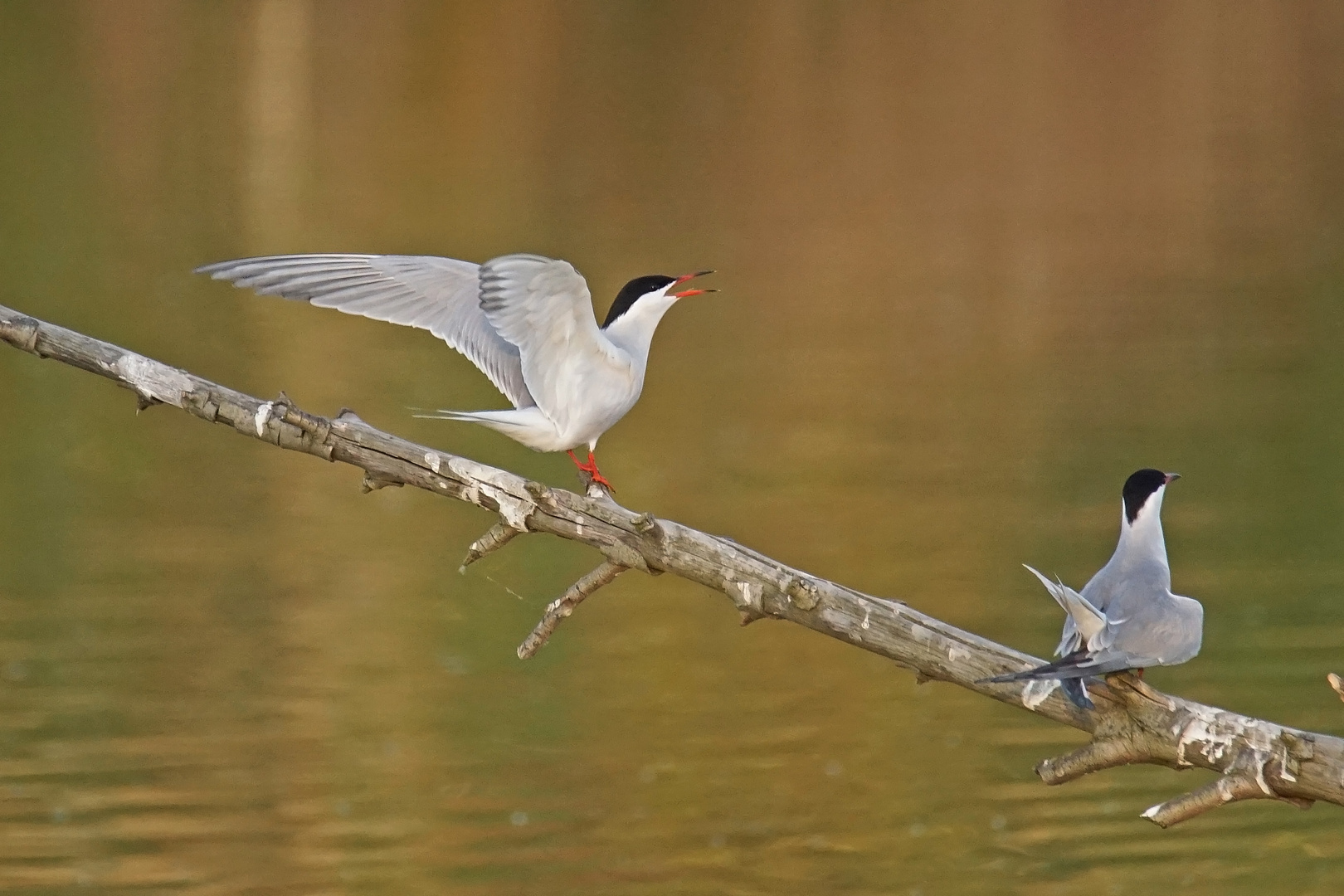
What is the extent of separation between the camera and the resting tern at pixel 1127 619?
415 centimetres

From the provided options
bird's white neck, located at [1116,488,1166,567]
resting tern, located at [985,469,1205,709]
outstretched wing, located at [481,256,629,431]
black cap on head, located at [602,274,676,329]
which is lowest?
resting tern, located at [985,469,1205,709]

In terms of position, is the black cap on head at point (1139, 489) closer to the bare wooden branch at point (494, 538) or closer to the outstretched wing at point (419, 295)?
the bare wooden branch at point (494, 538)

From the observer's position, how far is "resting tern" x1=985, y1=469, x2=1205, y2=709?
13.6 feet

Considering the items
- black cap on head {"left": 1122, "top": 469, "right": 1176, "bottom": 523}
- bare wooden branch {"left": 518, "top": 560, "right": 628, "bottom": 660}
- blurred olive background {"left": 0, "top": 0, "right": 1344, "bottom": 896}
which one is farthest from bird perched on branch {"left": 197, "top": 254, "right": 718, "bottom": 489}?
blurred olive background {"left": 0, "top": 0, "right": 1344, "bottom": 896}

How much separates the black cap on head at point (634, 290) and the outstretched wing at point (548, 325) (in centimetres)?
39

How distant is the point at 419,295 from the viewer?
18.5 ft

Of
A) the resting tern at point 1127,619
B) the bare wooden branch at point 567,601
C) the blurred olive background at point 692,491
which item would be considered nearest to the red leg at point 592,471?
the bare wooden branch at point 567,601

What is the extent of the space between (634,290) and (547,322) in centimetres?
57

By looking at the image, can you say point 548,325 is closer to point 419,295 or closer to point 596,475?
point 596,475

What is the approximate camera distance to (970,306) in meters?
16.2

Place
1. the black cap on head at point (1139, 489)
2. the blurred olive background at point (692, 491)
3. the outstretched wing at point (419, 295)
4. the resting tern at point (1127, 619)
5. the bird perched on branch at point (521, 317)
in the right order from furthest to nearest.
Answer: the blurred olive background at point (692, 491), the outstretched wing at point (419, 295), the bird perched on branch at point (521, 317), the black cap on head at point (1139, 489), the resting tern at point (1127, 619)

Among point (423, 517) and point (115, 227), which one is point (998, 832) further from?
point (115, 227)

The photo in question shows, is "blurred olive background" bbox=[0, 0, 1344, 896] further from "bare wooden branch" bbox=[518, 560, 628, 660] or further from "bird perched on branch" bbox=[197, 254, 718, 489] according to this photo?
"bare wooden branch" bbox=[518, 560, 628, 660]

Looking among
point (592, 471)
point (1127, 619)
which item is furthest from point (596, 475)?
point (1127, 619)
